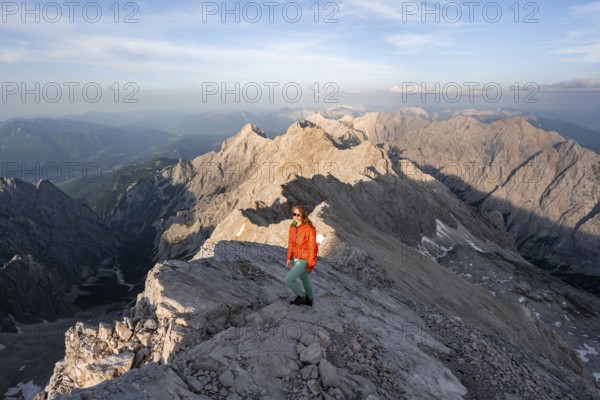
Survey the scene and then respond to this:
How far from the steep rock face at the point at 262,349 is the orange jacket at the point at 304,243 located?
225cm

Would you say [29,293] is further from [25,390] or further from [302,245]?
[302,245]

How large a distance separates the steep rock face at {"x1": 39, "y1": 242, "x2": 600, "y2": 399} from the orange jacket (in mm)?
2253

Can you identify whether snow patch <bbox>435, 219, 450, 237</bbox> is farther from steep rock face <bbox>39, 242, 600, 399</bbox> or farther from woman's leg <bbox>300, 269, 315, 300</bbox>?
woman's leg <bbox>300, 269, 315, 300</bbox>

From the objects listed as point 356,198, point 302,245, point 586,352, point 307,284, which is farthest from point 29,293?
point 586,352

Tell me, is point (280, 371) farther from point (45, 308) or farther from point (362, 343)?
point (45, 308)

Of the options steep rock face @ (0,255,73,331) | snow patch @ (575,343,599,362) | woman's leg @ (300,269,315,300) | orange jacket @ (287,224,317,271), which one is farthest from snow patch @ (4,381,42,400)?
snow patch @ (575,343,599,362)

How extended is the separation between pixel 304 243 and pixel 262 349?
4183 mm

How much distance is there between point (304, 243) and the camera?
14.5 meters

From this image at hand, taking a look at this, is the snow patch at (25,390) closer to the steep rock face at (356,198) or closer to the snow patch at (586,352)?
the steep rock face at (356,198)

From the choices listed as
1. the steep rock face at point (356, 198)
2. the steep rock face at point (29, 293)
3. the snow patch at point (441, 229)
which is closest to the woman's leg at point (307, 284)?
the steep rock face at point (356, 198)

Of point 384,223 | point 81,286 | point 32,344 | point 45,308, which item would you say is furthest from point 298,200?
point 81,286

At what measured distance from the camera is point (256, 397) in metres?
10.2

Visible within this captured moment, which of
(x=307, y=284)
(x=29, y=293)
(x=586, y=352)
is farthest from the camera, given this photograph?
(x=29, y=293)

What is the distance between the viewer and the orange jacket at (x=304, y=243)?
1435cm
